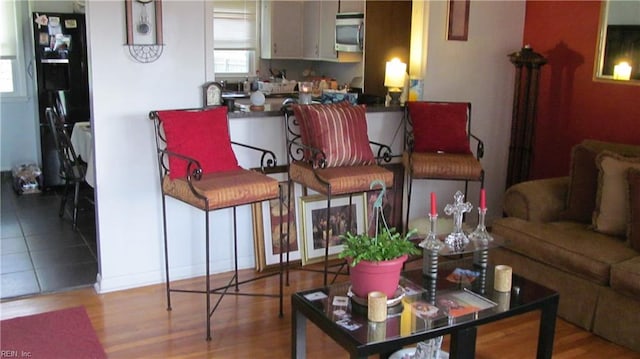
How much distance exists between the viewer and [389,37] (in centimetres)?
592

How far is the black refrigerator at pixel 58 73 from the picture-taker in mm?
6047

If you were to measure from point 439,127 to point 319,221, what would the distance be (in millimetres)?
1010

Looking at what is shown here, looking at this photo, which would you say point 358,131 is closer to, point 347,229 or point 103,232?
point 347,229

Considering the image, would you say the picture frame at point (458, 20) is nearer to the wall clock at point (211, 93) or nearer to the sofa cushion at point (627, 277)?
the wall clock at point (211, 93)

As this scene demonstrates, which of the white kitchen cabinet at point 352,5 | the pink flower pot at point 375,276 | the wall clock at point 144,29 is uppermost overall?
Answer: the white kitchen cabinet at point 352,5

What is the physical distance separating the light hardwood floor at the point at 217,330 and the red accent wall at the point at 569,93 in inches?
61.1

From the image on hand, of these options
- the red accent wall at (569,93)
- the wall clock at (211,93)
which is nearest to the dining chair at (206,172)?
the wall clock at (211,93)

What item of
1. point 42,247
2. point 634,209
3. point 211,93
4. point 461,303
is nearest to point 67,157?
point 42,247

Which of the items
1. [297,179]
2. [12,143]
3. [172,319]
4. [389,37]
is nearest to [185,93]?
[297,179]

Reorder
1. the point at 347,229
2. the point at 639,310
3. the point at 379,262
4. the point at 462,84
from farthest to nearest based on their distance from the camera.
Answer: the point at 462,84
the point at 347,229
the point at 639,310
the point at 379,262

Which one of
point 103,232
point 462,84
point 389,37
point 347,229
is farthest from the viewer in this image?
point 389,37

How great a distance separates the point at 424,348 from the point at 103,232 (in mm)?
2014

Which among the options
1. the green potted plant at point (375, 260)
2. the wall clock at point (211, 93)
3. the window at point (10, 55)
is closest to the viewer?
the green potted plant at point (375, 260)

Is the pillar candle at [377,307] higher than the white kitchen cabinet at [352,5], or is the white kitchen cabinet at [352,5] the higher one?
the white kitchen cabinet at [352,5]
